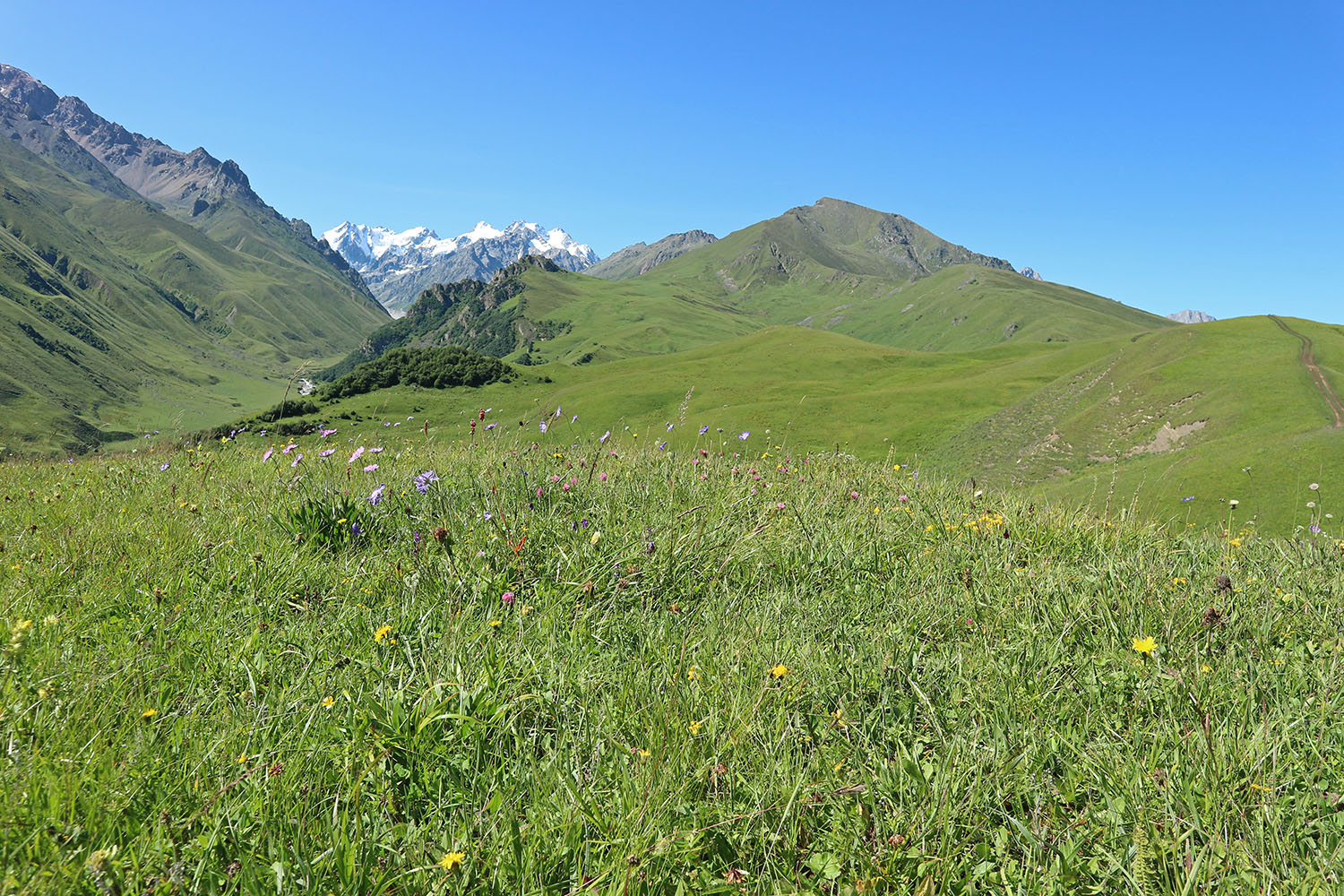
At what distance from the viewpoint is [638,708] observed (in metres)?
2.99

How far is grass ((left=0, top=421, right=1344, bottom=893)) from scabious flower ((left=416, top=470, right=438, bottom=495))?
12 centimetres

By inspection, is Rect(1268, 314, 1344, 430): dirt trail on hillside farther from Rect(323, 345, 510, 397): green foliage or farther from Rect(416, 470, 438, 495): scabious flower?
Rect(323, 345, 510, 397): green foliage

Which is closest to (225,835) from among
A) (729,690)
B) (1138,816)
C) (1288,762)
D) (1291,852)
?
(729,690)

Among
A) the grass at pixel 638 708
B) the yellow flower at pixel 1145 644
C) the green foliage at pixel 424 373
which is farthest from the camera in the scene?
the green foliage at pixel 424 373

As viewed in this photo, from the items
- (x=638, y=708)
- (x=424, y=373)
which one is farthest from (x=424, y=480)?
(x=424, y=373)

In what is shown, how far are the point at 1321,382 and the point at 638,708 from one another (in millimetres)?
37378

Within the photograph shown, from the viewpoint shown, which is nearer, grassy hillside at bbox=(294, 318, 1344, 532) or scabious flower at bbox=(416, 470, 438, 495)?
scabious flower at bbox=(416, 470, 438, 495)

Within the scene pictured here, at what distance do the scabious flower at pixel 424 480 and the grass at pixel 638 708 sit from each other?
4.9 inches

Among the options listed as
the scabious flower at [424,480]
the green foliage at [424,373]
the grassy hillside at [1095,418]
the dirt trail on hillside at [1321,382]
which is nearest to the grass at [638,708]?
the scabious flower at [424,480]

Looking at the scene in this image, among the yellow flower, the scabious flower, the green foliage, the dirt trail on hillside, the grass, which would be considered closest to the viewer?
the grass

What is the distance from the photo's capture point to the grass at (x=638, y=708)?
2.15 m

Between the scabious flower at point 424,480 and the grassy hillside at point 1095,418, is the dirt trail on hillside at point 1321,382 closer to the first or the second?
the grassy hillside at point 1095,418

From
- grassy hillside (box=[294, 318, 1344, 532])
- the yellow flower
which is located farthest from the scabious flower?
the yellow flower

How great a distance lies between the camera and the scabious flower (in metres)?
5.07
